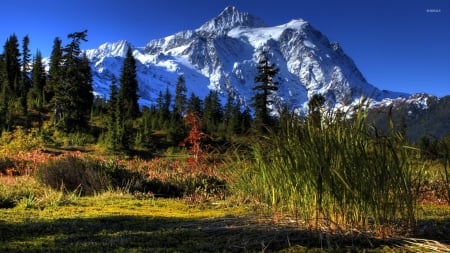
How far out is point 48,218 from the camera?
7.13 m

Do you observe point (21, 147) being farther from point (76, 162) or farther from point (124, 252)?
point (124, 252)

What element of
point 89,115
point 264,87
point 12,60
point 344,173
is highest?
point 12,60

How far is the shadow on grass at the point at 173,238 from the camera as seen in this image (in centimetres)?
498

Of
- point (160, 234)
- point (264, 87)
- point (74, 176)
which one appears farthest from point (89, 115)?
point (160, 234)

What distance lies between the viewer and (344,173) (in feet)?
17.9

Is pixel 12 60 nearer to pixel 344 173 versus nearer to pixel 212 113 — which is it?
pixel 212 113

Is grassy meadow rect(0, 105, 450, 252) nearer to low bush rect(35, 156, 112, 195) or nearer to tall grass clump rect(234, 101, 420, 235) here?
tall grass clump rect(234, 101, 420, 235)

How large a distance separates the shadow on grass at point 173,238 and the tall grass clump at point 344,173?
0.32 meters

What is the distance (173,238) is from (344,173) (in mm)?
1962

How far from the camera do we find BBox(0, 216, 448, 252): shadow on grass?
4977 millimetres

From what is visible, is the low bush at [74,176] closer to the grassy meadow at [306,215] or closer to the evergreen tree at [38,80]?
the grassy meadow at [306,215]

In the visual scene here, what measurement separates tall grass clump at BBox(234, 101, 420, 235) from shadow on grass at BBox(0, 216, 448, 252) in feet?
1.05

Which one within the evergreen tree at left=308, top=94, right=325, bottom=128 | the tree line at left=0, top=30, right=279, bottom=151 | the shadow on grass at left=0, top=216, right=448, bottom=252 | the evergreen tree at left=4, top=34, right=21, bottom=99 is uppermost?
the evergreen tree at left=4, top=34, right=21, bottom=99

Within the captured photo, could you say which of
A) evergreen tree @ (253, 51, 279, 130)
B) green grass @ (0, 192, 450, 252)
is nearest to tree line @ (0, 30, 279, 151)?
evergreen tree @ (253, 51, 279, 130)
